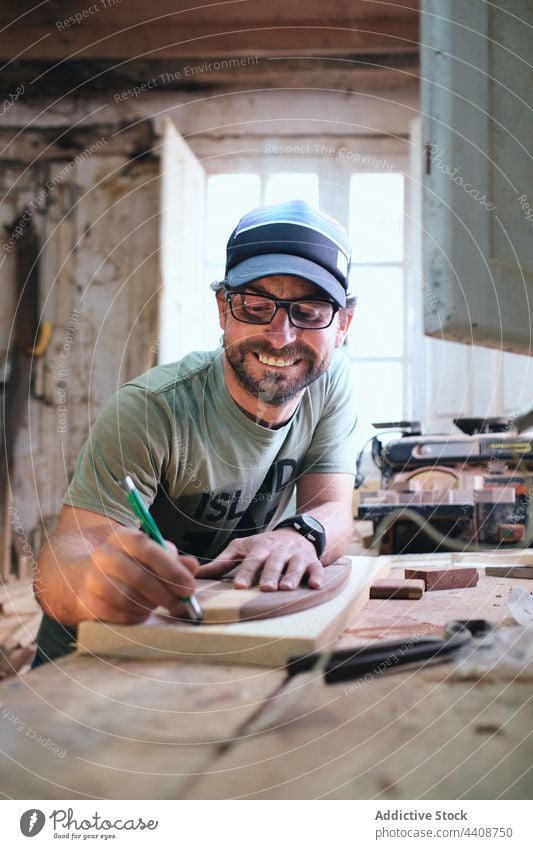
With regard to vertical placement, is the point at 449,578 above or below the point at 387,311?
below

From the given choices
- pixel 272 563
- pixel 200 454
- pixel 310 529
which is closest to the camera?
pixel 272 563

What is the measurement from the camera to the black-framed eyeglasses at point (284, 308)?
1024 millimetres

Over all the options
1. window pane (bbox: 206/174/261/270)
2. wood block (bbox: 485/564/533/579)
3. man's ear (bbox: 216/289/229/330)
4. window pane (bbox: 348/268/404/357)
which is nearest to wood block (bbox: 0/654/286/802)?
wood block (bbox: 485/564/533/579)

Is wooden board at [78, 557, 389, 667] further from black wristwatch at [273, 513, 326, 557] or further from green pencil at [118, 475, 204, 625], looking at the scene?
black wristwatch at [273, 513, 326, 557]

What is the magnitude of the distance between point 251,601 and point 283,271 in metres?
0.48

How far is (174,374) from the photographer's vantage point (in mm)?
1096

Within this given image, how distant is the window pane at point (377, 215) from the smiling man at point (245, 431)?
1.45m

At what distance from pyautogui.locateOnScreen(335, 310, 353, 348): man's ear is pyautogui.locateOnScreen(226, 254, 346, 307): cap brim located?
0.15m

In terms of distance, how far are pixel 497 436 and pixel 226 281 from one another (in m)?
0.65

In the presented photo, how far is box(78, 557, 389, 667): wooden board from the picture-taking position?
53cm

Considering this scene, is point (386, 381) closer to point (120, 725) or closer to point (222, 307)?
point (222, 307)

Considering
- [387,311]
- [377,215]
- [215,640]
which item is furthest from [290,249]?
[387,311]

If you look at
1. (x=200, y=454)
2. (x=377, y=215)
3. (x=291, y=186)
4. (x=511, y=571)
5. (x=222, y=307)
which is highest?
(x=291, y=186)

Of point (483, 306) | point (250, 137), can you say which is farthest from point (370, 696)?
point (250, 137)
